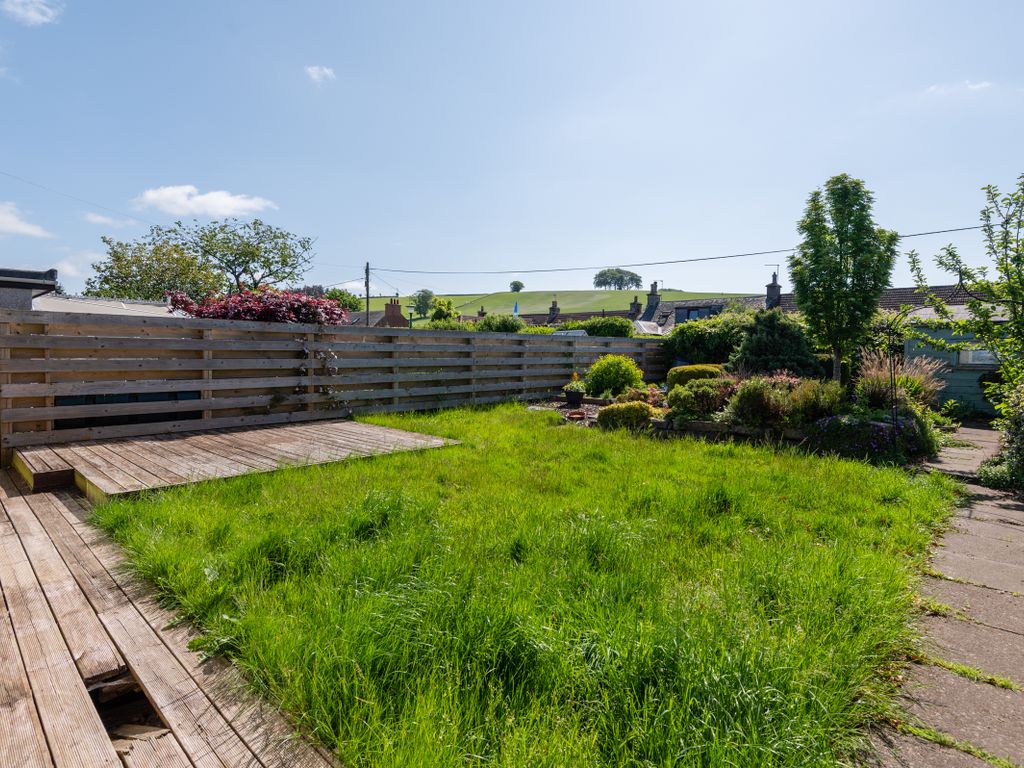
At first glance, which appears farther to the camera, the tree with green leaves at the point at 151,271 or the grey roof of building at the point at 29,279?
the tree with green leaves at the point at 151,271

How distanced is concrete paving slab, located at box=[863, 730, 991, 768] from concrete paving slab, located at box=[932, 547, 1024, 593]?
1798mm

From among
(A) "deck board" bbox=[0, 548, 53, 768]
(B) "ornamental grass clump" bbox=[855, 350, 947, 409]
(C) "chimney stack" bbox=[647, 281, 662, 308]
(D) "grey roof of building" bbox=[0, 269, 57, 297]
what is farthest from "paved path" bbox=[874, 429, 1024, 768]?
(C) "chimney stack" bbox=[647, 281, 662, 308]

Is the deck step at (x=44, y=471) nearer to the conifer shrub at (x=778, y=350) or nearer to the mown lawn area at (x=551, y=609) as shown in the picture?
the mown lawn area at (x=551, y=609)

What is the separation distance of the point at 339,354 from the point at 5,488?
4.37 meters

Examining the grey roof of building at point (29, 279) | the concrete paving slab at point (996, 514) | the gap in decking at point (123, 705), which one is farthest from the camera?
the grey roof of building at point (29, 279)

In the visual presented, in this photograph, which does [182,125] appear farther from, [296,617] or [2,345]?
[296,617]

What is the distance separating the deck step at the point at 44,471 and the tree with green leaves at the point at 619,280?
111881 mm

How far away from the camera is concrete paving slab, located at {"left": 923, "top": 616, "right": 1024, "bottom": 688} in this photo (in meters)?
1.90

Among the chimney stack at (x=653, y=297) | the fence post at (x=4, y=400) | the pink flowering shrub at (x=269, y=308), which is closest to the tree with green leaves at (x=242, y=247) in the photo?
the pink flowering shrub at (x=269, y=308)

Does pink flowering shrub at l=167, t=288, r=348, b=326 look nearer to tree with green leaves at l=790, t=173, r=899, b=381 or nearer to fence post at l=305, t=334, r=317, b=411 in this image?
fence post at l=305, t=334, r=317, b=411

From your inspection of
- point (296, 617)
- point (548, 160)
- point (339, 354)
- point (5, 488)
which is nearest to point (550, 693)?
point (296, 617)

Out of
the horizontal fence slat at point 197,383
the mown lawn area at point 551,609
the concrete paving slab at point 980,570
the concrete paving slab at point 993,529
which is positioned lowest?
the concrete paving slab at point 993,529

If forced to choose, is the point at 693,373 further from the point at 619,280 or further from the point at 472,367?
the point at 619,280

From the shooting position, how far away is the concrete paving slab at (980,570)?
8.87 ft
